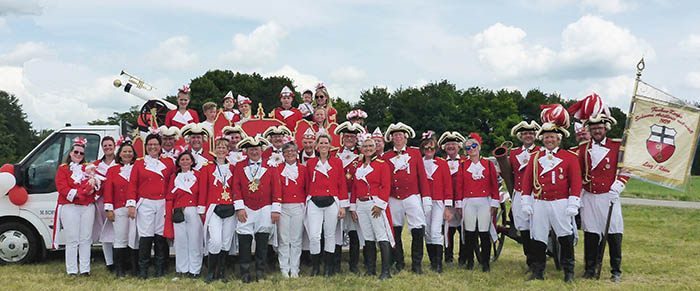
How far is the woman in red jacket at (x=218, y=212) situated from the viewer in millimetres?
A: 6691

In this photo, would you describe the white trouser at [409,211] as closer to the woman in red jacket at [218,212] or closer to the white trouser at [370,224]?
the white trouser at [370,224]

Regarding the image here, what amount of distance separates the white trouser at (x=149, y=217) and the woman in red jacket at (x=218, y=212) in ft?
2.19

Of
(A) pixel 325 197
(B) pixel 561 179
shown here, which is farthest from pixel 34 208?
(B) pixel 561 179

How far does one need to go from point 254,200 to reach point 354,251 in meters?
1.67

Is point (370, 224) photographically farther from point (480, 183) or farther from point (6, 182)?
point (6, 182)

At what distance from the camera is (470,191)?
292 inches

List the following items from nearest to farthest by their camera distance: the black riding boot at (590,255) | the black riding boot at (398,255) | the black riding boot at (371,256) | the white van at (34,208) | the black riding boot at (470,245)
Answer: the black riding boot at (590,255) → the black riding boot at (371,256) → the black riding boot at (398,255) → the black riding boot at (470,245) → the white van at (34,208)

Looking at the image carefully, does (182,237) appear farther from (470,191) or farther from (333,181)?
(470,191)

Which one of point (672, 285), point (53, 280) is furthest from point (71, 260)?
point (672, 285)

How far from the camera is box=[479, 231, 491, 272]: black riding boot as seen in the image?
7.38 m

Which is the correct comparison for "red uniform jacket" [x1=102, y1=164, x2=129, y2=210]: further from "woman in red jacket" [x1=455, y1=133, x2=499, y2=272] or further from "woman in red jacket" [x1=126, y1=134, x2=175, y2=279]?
"woman in red jacket" [x1=455, y1=133, x2=499, y2=272]

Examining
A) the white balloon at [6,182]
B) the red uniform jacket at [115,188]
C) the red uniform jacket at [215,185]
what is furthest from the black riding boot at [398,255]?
the white balloon at [6,182]

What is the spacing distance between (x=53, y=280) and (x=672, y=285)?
8470 millimetres

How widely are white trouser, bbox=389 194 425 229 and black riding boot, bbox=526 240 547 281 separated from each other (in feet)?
5.07
